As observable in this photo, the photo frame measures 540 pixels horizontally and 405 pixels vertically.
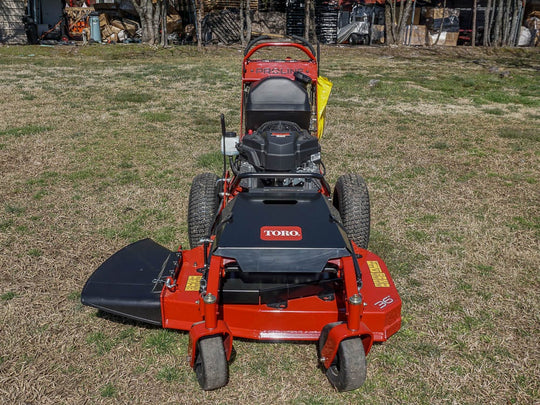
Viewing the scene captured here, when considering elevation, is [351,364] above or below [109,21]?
below

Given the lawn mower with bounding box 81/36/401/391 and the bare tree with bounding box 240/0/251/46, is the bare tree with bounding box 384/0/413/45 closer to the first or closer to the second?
the bare tree with bounding box 240/0/251/46

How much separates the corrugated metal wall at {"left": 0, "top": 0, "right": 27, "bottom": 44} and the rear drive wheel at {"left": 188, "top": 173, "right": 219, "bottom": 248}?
69.1 feet

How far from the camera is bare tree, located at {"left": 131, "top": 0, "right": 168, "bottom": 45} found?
20969 millimetres

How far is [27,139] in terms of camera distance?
8.04 metres

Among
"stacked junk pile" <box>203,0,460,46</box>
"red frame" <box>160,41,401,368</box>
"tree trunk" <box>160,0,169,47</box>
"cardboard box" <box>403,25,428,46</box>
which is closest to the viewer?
"red frame" <box>160,41,401,368</box>

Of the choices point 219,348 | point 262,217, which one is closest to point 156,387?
point 219,348

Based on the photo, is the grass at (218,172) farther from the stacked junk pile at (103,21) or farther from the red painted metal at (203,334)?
the stacked junk pile at (103,21)

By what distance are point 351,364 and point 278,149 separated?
75.5 inches

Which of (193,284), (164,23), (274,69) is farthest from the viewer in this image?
(164,23)

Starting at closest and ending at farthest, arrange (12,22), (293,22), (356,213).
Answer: (356,213) < (12,22) < (293,22)

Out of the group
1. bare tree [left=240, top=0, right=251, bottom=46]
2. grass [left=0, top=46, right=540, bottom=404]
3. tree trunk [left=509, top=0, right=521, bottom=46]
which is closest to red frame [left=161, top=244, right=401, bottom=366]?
grass [left=0, top=46, right=540, bottom=404]

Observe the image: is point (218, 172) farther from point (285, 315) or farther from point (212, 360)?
point (212, 360)

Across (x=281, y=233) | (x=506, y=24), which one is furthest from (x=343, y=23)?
(x=281, y=233)

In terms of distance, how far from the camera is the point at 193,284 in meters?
3.55
